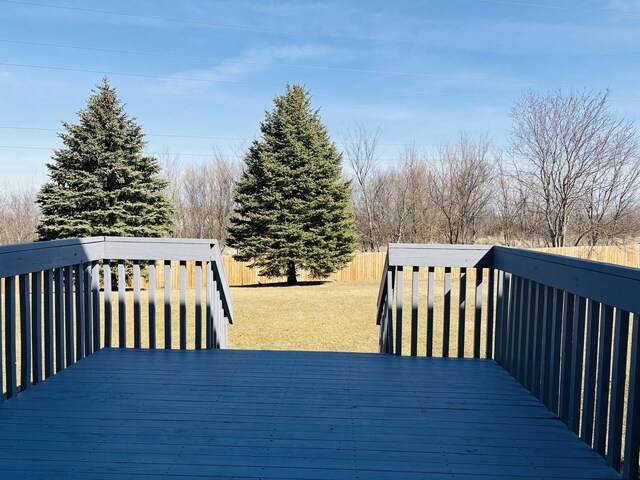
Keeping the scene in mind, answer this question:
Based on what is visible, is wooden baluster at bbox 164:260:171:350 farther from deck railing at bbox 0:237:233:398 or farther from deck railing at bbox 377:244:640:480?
deck railing at bbox 377:244:640:480

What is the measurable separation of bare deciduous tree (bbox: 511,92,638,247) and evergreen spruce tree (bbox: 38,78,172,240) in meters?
15.5

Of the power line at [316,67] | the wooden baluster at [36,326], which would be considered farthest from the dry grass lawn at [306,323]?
the power line at [316,67]

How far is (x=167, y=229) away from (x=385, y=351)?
1430 cm

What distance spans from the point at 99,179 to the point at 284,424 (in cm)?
1585

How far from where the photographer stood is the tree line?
69.4ft

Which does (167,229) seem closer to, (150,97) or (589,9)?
(150,97)

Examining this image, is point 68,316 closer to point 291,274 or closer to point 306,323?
point 306,323

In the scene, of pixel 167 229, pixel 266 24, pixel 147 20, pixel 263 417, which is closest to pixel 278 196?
pixel 167 229

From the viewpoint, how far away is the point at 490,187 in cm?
2502

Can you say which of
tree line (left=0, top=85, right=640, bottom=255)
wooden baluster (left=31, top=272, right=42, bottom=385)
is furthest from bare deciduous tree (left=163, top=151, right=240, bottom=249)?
wooden baluster (left=31, top=272, right=42, bottom=385)

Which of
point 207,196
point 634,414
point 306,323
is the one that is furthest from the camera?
point 207,196

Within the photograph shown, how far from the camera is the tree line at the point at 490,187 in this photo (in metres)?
21.2

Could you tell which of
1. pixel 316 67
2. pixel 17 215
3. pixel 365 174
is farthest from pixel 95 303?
pixel 17 215

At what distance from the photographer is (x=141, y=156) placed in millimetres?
16906
